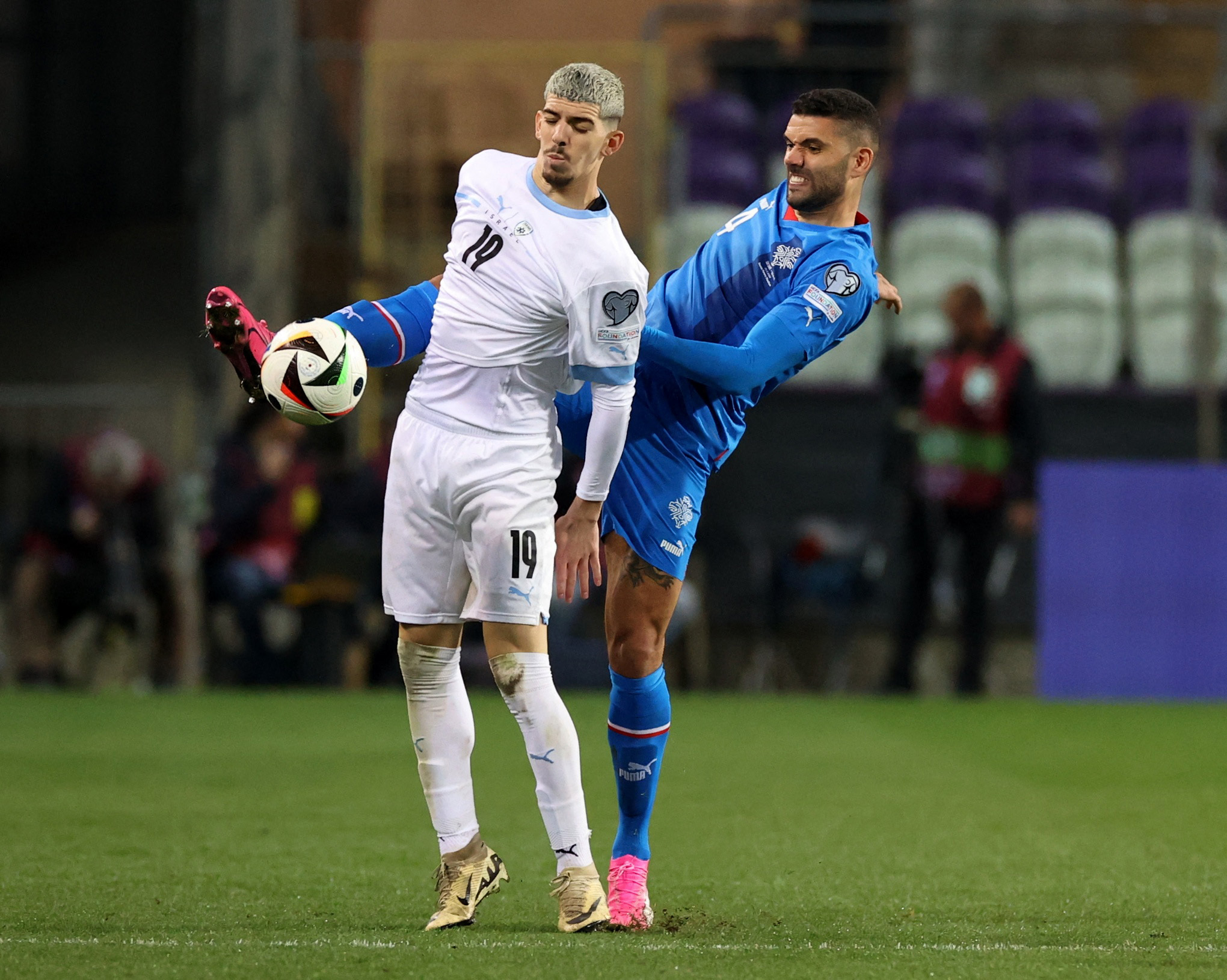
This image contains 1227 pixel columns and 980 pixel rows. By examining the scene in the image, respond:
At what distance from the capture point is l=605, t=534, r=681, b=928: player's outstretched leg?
185 inches

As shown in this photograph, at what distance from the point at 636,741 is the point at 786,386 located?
678 cm

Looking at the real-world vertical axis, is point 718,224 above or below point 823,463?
above

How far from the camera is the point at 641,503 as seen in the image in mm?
4836

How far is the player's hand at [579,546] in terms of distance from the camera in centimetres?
434

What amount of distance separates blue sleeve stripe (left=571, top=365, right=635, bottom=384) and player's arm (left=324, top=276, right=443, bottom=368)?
1.47 ft

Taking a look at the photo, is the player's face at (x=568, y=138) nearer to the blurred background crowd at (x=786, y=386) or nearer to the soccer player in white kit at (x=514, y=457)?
the soccer player in white kit at (x=514, y=457)

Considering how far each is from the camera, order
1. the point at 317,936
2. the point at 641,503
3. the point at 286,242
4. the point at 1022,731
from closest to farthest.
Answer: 1. the point at 317,936
2. the point at 641,503
3. the point at 1022,731
4. the point at 286,242

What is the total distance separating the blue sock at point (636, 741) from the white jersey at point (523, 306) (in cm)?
79

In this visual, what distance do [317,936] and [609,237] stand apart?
1.74 metres

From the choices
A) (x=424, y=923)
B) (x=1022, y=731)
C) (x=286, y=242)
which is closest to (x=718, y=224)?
(x=286, y=242)

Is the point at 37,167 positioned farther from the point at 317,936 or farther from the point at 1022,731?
the point at 317,936

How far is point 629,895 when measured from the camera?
4488 mm

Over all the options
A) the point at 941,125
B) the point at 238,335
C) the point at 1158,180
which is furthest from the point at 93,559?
the point at 1158,180

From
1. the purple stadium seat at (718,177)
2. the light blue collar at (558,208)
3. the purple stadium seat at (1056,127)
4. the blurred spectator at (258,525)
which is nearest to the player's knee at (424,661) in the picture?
the light blue collar at (558,208)
